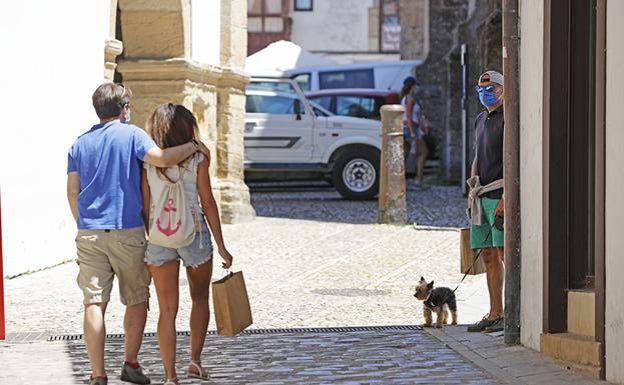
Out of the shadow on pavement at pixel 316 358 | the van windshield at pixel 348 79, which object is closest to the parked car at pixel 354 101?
the van windshield at pixel 348 79

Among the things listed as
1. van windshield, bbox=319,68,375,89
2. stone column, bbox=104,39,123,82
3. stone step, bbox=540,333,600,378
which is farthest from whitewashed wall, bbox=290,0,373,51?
stone step, bbox=540,333,600,378

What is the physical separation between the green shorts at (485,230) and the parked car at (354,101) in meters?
20.9

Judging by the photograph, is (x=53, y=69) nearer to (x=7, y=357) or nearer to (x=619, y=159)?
(x=7, y=357)

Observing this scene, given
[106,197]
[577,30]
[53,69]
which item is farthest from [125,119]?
[53,69]

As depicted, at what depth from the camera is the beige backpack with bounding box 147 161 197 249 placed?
7.62 meters

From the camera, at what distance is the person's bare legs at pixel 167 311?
7.73 metres

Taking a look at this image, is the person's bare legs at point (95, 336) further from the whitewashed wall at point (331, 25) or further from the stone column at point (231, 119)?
the whitewashed wall at point (331, 25)

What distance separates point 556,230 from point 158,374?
2.30 meters

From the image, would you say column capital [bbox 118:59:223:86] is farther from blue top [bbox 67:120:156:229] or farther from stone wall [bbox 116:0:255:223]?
blue top [bbox 67:120:156:229]

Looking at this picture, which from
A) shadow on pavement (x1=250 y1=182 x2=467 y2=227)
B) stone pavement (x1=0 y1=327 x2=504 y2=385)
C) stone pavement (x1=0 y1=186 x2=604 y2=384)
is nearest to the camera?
stone pavement (x1=0 y1=327 x2=504 y2=385)

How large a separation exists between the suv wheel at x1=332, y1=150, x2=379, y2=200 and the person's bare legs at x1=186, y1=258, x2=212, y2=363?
1772 centimetres

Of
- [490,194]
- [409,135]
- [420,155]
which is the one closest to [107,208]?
[490,194]

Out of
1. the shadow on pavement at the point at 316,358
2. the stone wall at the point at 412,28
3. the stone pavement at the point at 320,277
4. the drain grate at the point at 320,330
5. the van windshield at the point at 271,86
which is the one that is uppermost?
the stone wall at the point at 412,28

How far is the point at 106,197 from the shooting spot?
7672 mm
